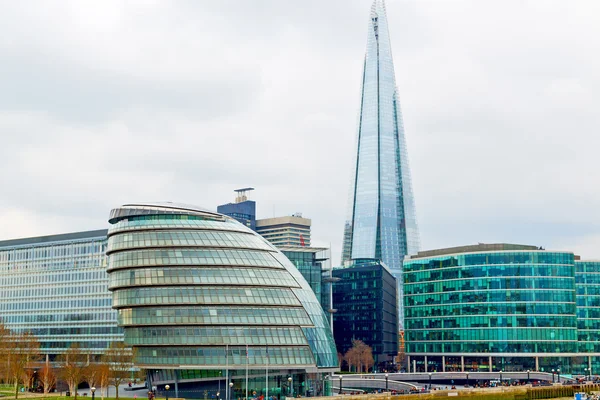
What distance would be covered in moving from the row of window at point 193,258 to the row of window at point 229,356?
1178cm

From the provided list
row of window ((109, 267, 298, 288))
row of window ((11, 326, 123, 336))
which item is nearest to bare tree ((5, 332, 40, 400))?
row of window ((11, 326, 123, 336))

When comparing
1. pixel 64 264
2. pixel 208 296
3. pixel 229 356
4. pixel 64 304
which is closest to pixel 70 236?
pixel 64 264

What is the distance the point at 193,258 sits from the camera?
119875 millimetres

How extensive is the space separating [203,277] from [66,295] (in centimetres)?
7977

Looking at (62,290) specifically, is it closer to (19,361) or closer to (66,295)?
(66,295)

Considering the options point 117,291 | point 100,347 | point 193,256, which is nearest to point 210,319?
point 193,256

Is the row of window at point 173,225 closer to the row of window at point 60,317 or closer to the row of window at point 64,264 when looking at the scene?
the row of window at point 60,317

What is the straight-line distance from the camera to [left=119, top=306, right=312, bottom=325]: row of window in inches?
4609

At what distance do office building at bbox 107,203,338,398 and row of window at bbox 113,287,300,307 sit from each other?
14 centimetres

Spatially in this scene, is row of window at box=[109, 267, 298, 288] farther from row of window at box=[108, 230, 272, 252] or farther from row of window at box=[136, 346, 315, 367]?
row of window at box=[136, 346, 315, 367]

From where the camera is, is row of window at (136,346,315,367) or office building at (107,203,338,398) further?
office building at (107,203,338,398)

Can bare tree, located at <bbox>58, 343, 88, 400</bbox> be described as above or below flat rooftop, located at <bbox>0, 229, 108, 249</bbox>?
below

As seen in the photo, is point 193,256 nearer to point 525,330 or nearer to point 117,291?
point 117,291

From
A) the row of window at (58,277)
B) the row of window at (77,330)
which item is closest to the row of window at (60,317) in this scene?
the row of window at (77,330)
